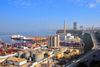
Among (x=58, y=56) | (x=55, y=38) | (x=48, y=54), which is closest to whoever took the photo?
(x=58, y=56)

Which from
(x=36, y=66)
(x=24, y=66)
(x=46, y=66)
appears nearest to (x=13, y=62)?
(x=24, y=66)

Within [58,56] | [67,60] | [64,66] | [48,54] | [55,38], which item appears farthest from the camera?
[55,38]

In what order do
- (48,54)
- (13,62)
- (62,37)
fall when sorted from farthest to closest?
(62,37), (48,54), (13,62)

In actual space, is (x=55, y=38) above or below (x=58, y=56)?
above

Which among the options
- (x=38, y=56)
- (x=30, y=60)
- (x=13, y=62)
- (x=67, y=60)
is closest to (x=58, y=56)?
(x=67, y=60)

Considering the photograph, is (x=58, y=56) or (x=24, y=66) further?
(x=58, y=56)

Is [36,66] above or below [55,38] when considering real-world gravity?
below

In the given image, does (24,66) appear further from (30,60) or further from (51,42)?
(51,42)

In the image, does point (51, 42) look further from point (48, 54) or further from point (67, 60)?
point (67, 60)

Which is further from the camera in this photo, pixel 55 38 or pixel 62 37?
pixel 62 37
